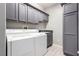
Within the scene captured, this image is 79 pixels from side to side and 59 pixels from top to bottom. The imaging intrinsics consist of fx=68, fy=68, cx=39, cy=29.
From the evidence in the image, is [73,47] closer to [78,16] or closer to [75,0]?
[78,16]

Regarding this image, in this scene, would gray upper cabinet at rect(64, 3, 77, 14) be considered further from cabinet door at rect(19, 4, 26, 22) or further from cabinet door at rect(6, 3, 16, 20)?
cabinet door at rect(6, 3, 16, 20)

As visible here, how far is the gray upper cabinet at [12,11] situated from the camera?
1946 millimetres

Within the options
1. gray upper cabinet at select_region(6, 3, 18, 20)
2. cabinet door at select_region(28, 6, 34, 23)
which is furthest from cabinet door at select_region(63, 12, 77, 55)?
gray upper cabinet at select_region(6, 3, 18, 20)

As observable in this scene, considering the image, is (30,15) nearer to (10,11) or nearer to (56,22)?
(10,11)

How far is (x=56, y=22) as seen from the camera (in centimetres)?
441

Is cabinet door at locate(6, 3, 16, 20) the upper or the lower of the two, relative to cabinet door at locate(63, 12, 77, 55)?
upper

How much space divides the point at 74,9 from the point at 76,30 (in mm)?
757

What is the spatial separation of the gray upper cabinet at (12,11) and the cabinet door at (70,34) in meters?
1.90

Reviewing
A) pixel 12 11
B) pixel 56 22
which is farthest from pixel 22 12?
pixel 56 22

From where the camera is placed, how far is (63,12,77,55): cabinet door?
2406 millimetres

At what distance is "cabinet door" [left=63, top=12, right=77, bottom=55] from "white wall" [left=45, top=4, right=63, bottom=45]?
1419mm

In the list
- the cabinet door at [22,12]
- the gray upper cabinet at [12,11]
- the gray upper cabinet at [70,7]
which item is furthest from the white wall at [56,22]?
the gray upper cabinet at [12,11]

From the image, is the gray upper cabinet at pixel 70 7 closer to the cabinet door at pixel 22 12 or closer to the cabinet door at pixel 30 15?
the cabinet door at pixel 30 15

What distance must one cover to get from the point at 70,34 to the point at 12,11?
2.16 meters
